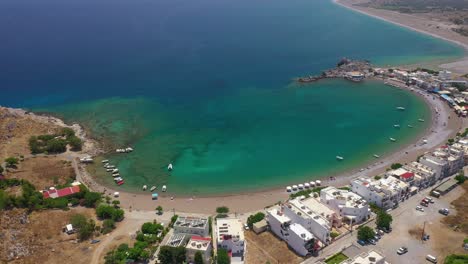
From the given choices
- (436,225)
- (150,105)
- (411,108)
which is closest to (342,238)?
(436,225)

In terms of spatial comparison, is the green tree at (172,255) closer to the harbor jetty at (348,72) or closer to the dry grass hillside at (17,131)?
the dry grass hillside at (17,131)

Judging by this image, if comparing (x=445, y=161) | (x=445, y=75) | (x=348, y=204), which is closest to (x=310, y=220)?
(x=348, y=204)

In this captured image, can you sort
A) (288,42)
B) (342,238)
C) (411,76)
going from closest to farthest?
(342,238) → (411,76) → (288,42)

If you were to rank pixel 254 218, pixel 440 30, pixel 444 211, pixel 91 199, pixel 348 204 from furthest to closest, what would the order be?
1. pixel 440 30
2. pixel 91 199
3. pixel 444 211
4. pixel 348 204
5. pixel 254 218

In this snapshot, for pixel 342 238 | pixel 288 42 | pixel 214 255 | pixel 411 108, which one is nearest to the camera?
pixel 214 255

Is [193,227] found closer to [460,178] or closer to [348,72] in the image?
[460,178]

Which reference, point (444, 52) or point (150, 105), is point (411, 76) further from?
point (150, 105)
